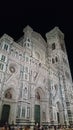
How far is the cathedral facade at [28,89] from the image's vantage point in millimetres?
16078

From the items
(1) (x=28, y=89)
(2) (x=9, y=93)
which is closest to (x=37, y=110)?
(1) (x=28, y=89)

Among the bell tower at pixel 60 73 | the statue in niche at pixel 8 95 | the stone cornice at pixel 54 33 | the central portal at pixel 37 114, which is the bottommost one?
the central portal at pixel 37 114

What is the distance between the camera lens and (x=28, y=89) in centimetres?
1897

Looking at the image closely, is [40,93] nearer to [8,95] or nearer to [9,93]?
[9,93]

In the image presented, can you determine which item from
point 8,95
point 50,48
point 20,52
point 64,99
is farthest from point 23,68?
point 50,48


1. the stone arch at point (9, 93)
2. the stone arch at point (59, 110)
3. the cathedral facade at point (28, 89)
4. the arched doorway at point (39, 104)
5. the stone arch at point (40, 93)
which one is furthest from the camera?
the stone arch at point (59, 110)

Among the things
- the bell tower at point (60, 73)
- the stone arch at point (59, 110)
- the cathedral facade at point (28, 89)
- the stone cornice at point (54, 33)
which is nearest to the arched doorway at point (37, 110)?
the cathedral facade at point (28, 89)

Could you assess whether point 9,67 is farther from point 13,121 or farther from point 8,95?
point 13,121

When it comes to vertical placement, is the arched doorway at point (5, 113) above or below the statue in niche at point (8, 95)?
below

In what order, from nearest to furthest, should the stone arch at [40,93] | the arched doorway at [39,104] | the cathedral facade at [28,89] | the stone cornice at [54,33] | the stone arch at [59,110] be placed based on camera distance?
1. the cathedral facade at [28,89]
2. the arched doorway at [39,104]
3. the stone arch at [40,93]
4. the stone arch at [59,110]
5. the stone cornice at [54,33]

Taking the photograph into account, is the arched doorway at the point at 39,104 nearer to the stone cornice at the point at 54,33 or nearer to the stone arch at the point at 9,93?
the stone arch at the point at 9,93

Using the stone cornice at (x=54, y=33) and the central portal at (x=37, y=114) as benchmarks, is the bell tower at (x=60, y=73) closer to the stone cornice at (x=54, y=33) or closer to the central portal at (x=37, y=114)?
the stone cornice at (x=54, y=33)

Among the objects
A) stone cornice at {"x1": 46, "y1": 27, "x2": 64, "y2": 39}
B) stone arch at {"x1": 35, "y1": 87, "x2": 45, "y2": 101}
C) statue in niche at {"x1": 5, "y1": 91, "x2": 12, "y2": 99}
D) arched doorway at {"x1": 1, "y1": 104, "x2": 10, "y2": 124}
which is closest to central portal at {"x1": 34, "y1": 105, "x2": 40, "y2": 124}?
stone arch at {"x1": 35, "y1": 87, "x2": 45, "y2": 101}

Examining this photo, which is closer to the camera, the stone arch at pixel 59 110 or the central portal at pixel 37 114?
the central portal at pixel 37 114
